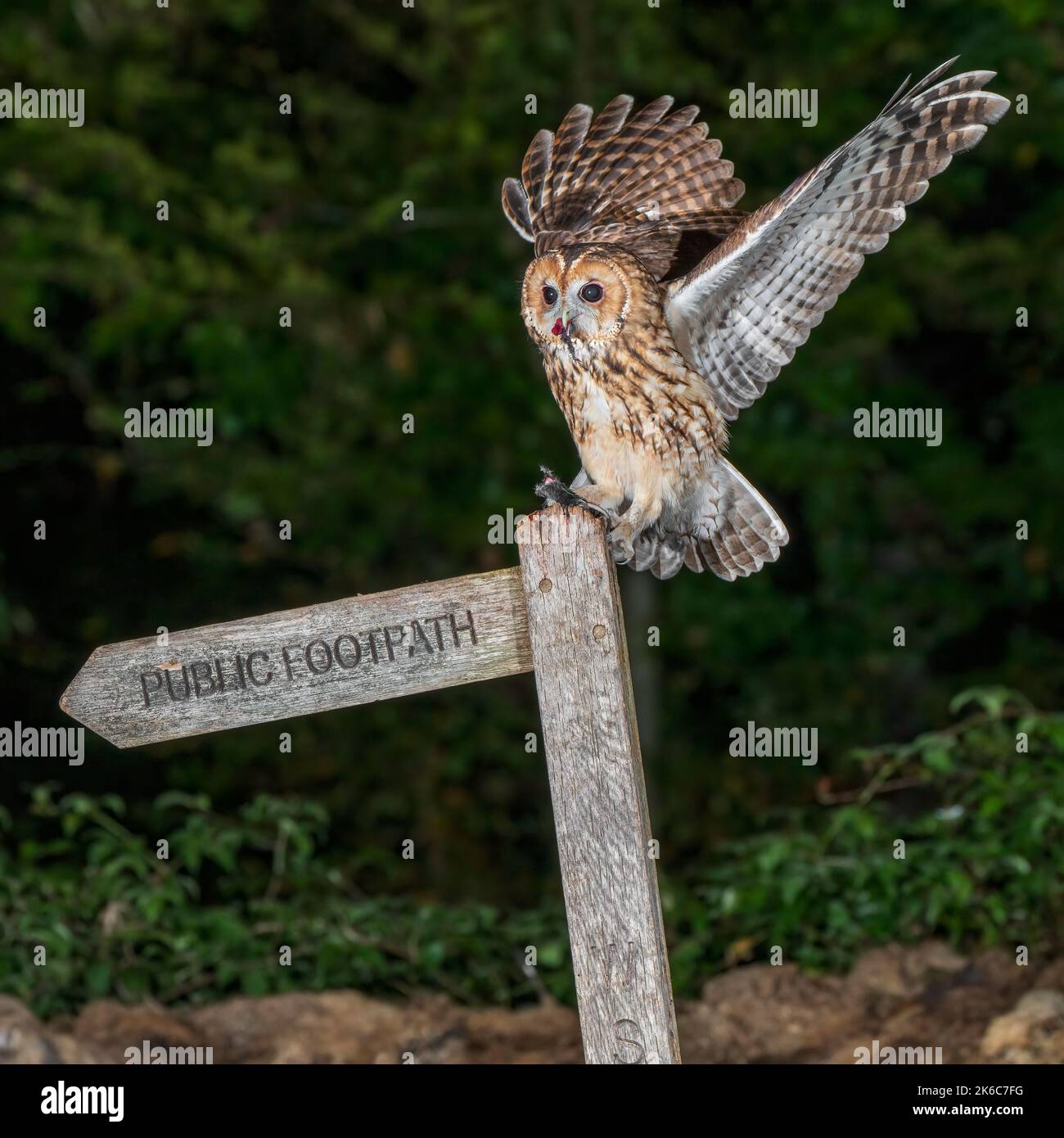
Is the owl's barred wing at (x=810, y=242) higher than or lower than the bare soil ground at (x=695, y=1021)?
higher

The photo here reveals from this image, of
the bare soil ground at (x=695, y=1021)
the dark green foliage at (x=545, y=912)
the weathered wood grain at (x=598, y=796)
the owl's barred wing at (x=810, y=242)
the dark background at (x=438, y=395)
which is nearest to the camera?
the weathered wood grain at (x=598, y=796)

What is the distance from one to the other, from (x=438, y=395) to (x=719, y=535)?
3365 millimetres

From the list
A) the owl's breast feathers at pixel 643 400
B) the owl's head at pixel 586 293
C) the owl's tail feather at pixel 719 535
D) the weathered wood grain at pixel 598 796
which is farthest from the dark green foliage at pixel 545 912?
the owl's head at pixel 586 293

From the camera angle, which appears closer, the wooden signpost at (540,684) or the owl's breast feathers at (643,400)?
the wooden signpost at (540,684)

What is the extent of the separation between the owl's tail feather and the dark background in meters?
2.59

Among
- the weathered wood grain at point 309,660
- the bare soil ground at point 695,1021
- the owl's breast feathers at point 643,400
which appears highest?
the owl's breast feathers at point 643,400

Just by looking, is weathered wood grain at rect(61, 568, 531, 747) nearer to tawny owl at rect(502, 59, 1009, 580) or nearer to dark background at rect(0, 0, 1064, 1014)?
tawny owl at rect(502, 59, 1009, 580)

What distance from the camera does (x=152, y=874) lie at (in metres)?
4.59

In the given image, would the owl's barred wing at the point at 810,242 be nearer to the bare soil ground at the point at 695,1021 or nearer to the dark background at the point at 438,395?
the bare soil ground at the point at 695,1021

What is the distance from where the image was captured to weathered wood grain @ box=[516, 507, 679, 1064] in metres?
2.55

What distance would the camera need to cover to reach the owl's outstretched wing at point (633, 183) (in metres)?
3.25

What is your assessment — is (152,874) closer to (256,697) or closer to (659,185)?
(256,697)

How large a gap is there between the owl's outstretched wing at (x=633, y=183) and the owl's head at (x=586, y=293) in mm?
124

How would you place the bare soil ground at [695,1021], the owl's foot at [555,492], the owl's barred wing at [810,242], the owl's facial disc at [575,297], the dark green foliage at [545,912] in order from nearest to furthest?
1. the owl's barred wing at [810,242]
2. the owl's foot at [555,492]
3. the owl's facial disc at [575,297]
4. the bare soil ground at [695,1021]
5. the dark green foliage at [545,912]
